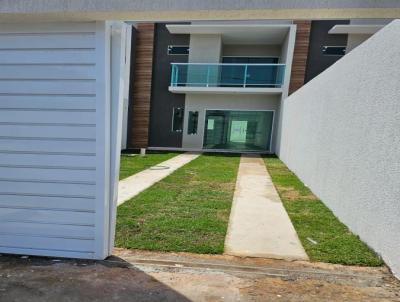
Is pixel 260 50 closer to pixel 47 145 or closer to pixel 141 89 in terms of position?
pixel 141 89

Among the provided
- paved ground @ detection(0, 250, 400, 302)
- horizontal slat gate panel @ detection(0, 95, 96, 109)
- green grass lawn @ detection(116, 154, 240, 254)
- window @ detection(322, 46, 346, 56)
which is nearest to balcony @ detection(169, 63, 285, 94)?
window @ detection(322, 46, 346, 56)

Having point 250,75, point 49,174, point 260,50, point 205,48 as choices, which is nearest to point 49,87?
point 49,174

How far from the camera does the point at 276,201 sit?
6.79m

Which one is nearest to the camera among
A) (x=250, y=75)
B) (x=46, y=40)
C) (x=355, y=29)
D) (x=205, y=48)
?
(x=46, y=40)

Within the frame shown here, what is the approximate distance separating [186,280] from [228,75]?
14723mm

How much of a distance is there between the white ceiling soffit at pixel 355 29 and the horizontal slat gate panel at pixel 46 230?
53.6 feet

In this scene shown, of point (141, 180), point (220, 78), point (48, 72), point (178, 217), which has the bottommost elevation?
point (141, 180)

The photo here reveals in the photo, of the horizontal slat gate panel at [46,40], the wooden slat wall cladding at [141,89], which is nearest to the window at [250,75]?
the wooden slat wall cladding at [141,89]

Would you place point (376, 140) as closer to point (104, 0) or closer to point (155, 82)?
point (104, 0)

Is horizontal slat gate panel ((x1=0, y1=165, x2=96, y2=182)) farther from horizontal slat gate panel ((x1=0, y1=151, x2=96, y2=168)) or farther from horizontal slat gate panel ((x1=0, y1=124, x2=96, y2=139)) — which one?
horizontal slat gate panel ((x1=0, y1=124, x2=96, y2=139))

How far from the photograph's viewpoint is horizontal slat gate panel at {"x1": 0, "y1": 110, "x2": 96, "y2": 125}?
11.6 feet

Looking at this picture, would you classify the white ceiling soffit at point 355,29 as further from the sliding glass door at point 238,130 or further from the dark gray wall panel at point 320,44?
the sliding glass door at point 238,130

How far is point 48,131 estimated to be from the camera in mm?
3619

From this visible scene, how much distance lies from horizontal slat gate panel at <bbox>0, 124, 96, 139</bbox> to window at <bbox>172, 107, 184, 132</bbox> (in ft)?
48.2
